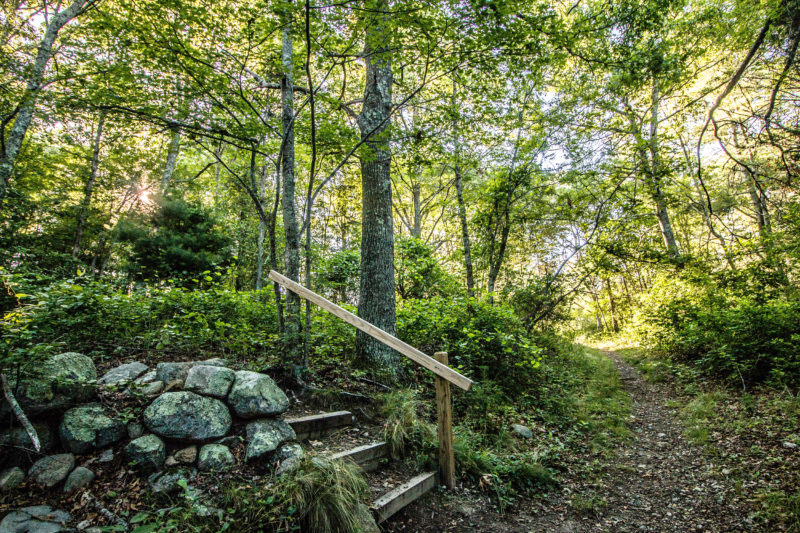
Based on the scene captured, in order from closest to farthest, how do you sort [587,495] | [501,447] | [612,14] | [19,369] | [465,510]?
1. [19,369]
2. [465,510]
3. [587,495]
4. [501,447]
5. [612,14]

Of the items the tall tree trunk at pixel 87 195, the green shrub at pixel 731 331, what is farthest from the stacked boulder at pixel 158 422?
the tall tree trunk at pixel 87 195

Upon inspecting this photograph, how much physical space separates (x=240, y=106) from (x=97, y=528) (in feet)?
13.8

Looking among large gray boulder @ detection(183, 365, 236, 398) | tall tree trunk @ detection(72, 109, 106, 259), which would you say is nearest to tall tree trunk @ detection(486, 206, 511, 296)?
large gray boulder @ detection(183, 365, 236, 398)

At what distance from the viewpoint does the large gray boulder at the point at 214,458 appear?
2.37 m

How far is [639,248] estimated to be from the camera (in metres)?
7.74

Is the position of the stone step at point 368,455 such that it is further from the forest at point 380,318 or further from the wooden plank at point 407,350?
the wooden plank at point 407,350

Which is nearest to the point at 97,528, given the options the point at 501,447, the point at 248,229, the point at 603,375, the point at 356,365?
the point at 356,365

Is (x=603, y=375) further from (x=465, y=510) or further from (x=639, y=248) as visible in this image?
(x=465, y=510)

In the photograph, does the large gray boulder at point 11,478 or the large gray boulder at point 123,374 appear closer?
the large gray boulder at point 11,478

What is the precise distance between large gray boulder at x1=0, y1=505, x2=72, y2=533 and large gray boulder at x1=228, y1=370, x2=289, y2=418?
3.59ft

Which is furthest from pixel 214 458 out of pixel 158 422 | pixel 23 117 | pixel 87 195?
pixel 87 195

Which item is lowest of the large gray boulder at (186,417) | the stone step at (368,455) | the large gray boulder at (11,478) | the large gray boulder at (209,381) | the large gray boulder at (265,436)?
the stone step at (368,455)

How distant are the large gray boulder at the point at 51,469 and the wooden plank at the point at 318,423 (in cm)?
142

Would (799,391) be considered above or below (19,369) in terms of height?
below
